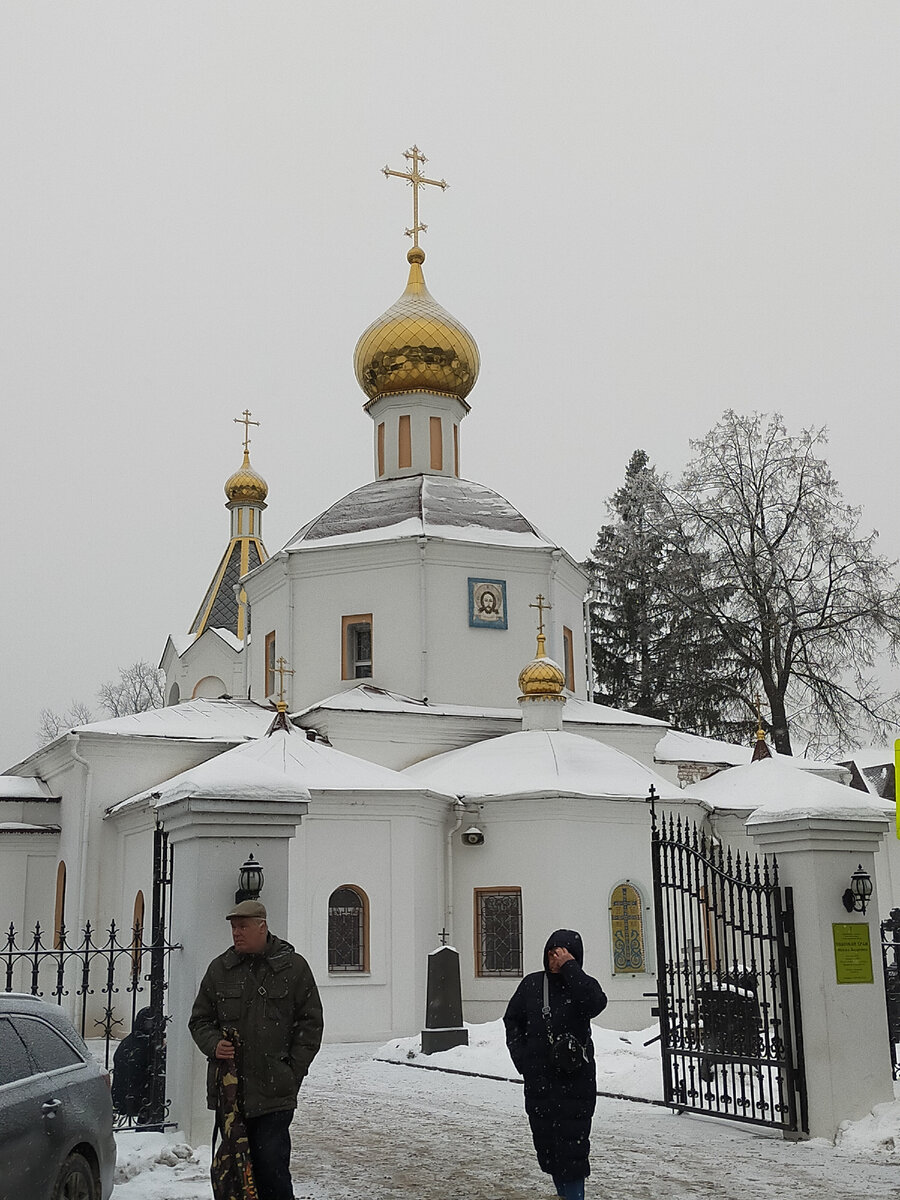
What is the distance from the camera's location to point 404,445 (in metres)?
29.2

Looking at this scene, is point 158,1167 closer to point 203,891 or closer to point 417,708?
point 203,891

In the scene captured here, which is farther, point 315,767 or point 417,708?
point 417,708

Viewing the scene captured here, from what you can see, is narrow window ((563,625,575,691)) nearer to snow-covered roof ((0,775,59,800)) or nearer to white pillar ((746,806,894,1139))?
snow-covered roof ((0,775,59,800))

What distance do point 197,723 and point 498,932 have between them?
720 cm

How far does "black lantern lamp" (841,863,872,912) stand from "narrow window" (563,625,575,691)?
1637cm

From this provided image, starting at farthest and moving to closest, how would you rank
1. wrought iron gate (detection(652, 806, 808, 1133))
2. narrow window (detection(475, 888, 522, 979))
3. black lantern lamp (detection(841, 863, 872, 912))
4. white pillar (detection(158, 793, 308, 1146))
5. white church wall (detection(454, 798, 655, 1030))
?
narrow window (detection(475, 888, 522, 979)), white church wall (detection(454, 798, 655, 1030)), black lantern lamp (detection(841, 863, 872, 912)), wrought iron gate (detection(652, 806, 808, 1133)), white pillar (detection(158, 793, 308, 1146))

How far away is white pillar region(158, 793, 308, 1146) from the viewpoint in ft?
28.3

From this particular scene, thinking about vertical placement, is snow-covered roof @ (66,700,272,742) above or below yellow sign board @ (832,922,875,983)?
above

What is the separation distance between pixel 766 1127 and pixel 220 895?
4787 mm

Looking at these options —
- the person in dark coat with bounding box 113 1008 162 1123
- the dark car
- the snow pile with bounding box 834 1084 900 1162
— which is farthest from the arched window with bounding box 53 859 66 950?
the dark car

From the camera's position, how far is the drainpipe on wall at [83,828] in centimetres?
2266

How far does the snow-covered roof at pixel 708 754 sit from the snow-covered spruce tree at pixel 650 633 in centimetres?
603

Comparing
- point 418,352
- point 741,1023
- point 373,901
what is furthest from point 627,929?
point 418,352

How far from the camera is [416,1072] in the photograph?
1525 cm
